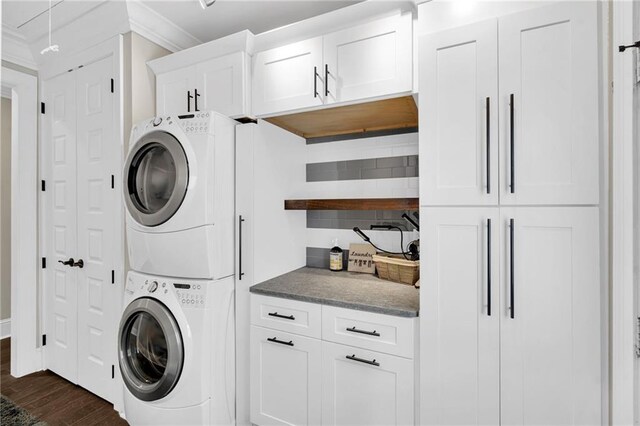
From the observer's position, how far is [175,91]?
2.32m

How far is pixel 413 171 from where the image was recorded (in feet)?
7.40

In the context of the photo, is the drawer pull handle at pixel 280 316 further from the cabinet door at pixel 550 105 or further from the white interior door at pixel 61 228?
the white interior door at pixel 61 228

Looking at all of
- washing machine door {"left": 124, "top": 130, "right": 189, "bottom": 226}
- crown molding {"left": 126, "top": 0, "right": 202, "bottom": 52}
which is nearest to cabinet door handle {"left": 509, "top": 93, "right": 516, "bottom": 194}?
washing machine door {"left": 124, "top": 130, "right": 189, "bottom": 226}

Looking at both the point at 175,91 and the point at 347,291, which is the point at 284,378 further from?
the point at 175,91

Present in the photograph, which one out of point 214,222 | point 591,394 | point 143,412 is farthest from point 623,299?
point 143,412

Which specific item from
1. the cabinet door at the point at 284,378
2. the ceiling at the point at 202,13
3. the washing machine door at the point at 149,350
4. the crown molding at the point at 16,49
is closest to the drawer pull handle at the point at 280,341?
the cabinet door at the point at 284,378

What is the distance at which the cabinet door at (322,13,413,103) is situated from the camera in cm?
167

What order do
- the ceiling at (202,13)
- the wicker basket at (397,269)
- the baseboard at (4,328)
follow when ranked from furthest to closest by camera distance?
the baseboard at (4,328), the ceiling at (202,13), the wicker basket at (397,269)

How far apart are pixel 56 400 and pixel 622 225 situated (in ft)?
11.5

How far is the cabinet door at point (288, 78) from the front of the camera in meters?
1.90

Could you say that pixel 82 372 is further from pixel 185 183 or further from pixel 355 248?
pixel 355 248

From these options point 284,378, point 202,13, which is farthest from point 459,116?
point 202,13

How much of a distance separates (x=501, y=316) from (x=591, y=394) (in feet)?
1.31

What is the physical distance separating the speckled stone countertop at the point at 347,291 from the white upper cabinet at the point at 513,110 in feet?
1.76
